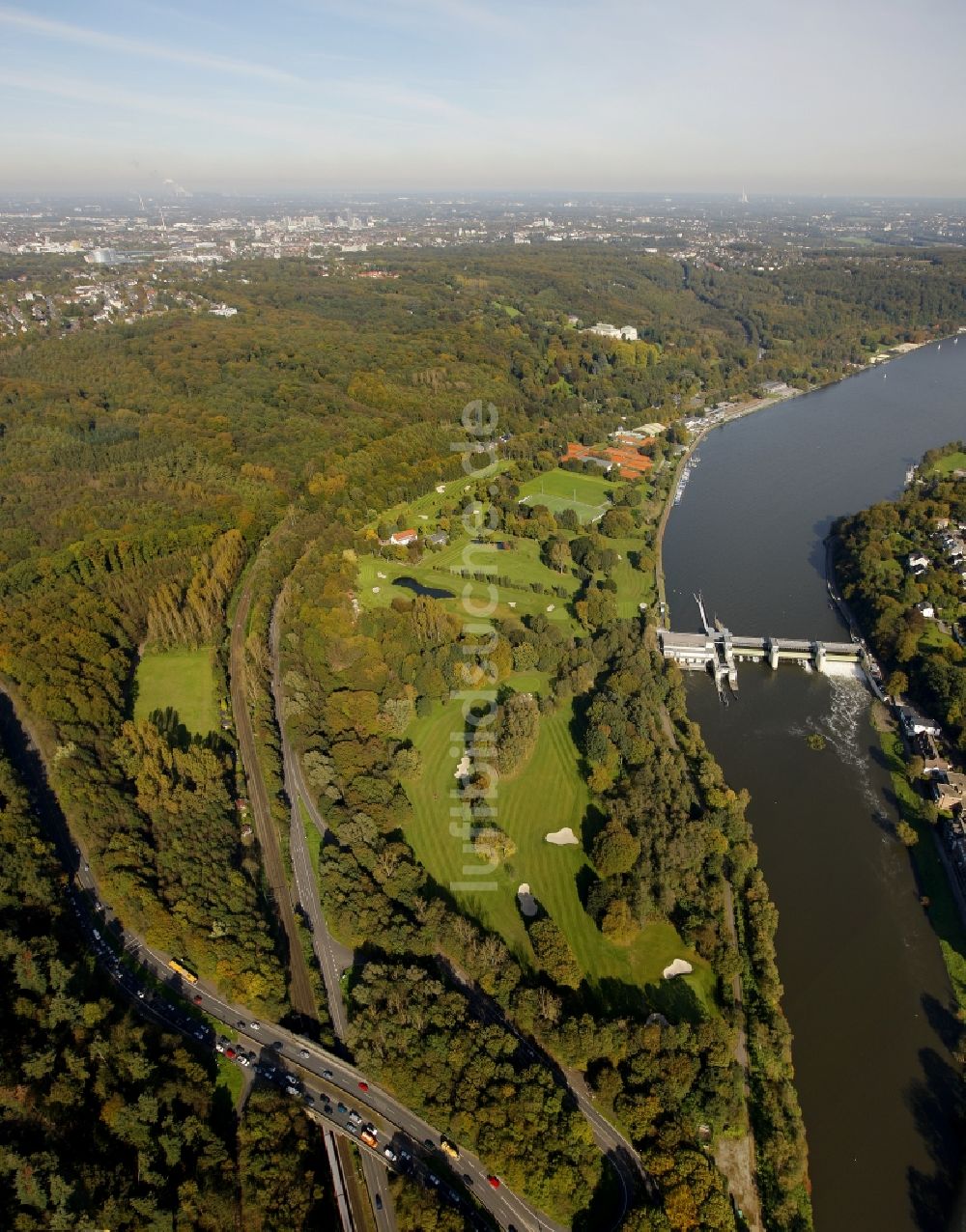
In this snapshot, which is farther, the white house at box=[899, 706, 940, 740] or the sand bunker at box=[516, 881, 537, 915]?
the white house at box=[899, 706, 940, 740]

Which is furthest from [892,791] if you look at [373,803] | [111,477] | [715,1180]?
[111,477]

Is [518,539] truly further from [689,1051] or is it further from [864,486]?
[689,1051]

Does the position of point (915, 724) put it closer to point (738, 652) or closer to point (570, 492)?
point (738, 652)

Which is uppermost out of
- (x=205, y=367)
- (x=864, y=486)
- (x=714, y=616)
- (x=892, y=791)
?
(x=205, y=367)

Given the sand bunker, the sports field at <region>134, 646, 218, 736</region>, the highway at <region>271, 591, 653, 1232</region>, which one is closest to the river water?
the highway at <region>271, 591, 653, 1232</region>

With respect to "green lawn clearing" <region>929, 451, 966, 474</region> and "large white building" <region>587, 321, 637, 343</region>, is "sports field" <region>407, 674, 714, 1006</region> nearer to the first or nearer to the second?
"green lawn clearing" <region>929, 451, 966, 474</region>

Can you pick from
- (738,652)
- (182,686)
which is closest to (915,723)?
(738,652)
